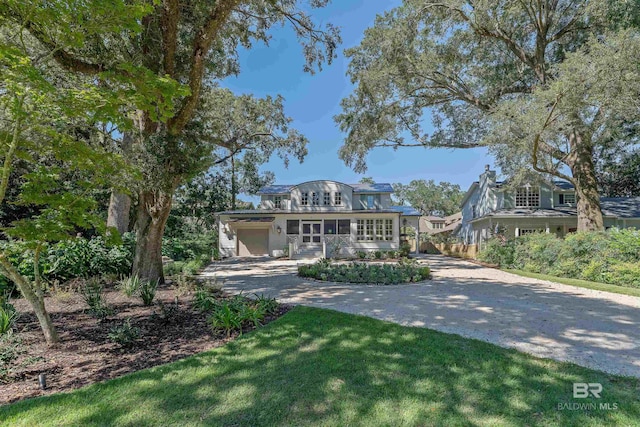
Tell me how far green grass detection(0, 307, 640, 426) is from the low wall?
690 inches

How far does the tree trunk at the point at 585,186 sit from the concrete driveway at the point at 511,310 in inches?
293

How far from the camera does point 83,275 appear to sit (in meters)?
8.59

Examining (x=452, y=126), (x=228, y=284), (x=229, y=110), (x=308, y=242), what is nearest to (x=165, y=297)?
(x=228, y=284)

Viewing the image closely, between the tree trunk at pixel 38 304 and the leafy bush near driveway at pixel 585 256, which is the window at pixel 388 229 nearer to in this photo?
the leafy bush near driveway at pixel 585 256

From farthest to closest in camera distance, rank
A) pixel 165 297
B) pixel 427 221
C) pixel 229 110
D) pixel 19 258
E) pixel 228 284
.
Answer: pixel 427 221, pixel 229 110, pixel 228 284, pixel 19 258, pixel 165 297

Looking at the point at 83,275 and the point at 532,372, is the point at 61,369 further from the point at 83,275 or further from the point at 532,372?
the point at 83,275

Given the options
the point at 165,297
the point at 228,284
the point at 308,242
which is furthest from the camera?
the point at 308,242

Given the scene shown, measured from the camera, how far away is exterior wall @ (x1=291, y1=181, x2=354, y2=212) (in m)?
21.1

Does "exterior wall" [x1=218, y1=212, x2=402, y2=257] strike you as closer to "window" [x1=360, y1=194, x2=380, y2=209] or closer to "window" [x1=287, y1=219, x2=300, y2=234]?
"window" [x1=287, y1=219, x2=300, y2=234]

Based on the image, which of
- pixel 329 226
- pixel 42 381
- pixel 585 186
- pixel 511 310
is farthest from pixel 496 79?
pixel 42 381

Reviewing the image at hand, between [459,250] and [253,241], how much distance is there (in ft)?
49.8

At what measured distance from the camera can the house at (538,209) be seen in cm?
1997

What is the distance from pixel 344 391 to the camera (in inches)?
117

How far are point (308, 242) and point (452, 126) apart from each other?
11633 millimetres
